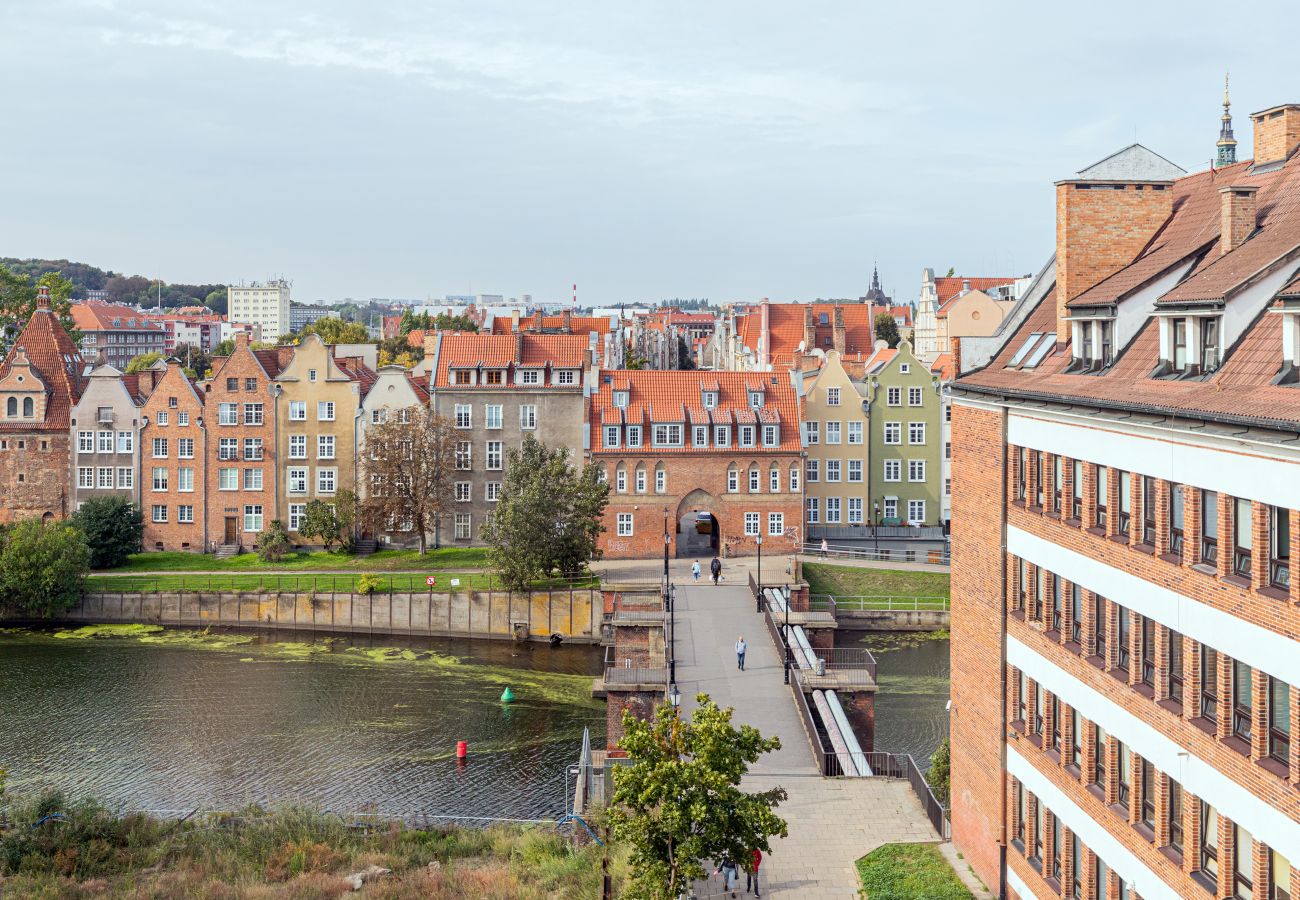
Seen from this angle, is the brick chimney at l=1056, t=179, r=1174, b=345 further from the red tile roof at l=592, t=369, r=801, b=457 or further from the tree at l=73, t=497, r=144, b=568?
the tree at l=73, t=497, r=144, b=568

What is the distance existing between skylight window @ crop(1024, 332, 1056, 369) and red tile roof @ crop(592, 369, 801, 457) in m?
43.0

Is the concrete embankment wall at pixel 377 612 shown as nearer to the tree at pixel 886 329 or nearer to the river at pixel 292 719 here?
the river at pixel 292 719

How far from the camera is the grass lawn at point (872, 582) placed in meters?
63.5

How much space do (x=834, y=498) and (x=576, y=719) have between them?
1133 inches

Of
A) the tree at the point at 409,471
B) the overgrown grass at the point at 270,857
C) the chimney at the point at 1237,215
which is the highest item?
the chimney at the point at 1237,215

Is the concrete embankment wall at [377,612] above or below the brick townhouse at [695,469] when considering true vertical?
below

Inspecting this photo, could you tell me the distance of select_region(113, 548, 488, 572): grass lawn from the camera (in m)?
68.3

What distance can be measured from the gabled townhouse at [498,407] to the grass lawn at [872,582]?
1497 centimetres

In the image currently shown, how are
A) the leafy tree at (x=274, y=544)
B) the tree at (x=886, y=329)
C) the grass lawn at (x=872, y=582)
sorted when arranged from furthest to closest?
the tree at (x=886, y=329) < the leafy tree at (x=274, y=544) < the grass lawn at (x=872, y=582)

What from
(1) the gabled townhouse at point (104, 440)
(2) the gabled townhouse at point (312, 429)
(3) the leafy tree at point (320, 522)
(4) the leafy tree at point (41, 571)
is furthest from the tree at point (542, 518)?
(1) the gabled townhouse at point (104, 440)

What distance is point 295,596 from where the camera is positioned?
211ft

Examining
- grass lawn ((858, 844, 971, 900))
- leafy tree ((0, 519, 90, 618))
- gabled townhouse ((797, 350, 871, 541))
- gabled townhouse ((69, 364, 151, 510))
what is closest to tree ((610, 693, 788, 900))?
grass lawn ((858, 844, 971, 900))

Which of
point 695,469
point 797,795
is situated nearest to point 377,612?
point 695,469

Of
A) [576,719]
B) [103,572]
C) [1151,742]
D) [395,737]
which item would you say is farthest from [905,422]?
[1151,742]
